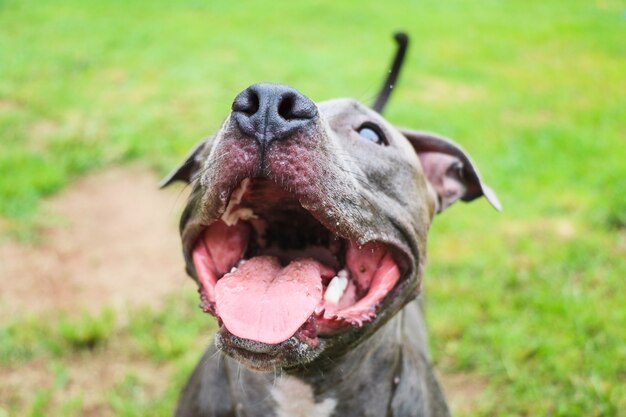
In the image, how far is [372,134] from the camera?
2.58 m

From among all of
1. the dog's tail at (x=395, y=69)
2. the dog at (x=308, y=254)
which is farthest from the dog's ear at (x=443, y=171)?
the dog's tail at (x=395, y=69)

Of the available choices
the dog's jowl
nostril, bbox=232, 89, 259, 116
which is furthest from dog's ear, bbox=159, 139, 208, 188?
nostril, bbox=232, 89, 259, 116

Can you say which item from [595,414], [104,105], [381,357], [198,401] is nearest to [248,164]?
[381,357]

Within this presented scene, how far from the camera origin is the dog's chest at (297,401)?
249 centimetres

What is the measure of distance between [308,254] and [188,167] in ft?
2.35

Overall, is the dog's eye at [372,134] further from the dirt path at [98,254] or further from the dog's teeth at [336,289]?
the dirt path at [98,254]

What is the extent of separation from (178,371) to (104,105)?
4.93 meters

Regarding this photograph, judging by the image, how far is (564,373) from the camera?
A: 12.7 feet

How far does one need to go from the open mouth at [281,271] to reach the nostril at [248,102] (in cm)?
30

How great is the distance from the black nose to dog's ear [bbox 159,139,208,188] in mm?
748

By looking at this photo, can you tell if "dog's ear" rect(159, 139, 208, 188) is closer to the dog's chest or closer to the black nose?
the black nose

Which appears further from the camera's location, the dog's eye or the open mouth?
the dog's eye

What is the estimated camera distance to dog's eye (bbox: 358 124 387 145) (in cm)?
256

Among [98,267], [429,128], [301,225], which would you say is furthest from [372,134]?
[429,128]
